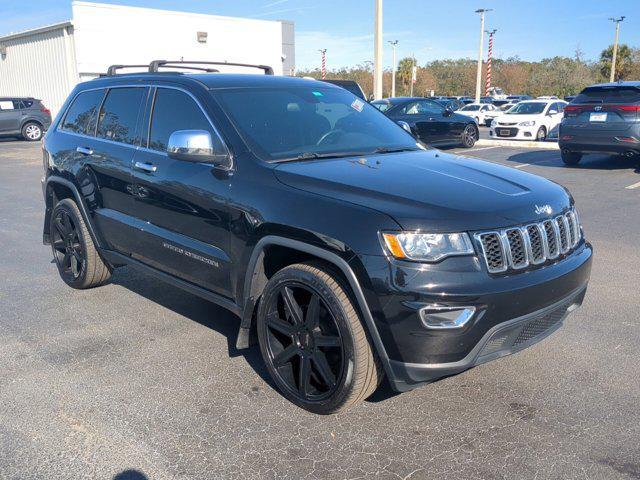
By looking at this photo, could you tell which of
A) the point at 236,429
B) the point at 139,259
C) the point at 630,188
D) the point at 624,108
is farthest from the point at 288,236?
the point at 624,108

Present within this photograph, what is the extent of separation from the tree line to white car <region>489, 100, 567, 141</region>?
35.3 m

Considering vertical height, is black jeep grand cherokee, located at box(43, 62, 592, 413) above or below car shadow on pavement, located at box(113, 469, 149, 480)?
above

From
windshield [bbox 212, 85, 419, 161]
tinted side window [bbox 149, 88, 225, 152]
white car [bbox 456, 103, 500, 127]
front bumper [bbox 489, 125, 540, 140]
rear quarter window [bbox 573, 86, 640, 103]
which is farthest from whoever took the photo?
white car [bbox 456, 103, 500, 127]

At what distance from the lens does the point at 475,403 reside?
3414mm

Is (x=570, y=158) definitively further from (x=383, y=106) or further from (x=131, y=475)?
(x=131, y=475)

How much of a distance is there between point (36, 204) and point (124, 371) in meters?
7.42

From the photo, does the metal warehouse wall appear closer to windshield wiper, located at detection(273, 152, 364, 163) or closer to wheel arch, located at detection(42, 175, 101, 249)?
wheel arch, located at detection(42, 175, 101, 249)

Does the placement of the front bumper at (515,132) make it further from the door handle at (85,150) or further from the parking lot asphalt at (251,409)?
the door handle at (85,150)

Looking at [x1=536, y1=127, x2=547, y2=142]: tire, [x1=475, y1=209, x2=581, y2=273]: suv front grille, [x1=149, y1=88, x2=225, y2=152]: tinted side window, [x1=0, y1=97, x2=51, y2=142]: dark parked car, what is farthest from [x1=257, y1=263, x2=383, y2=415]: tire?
[x1=0, y1=97, x2=51, y2=142]: dark parked car

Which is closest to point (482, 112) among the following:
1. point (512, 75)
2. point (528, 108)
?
point (528, 108)

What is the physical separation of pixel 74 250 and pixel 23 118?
839 inches

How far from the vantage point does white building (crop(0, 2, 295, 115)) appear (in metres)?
26.5

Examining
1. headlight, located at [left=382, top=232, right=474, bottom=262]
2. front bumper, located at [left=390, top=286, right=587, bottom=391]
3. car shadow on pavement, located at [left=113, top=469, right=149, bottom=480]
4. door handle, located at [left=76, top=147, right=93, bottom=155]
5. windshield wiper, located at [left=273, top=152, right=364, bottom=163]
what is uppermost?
windshield wiper, located at [left=273, top=152, right=364, bottom=163]

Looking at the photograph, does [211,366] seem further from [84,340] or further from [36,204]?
[36,204]
